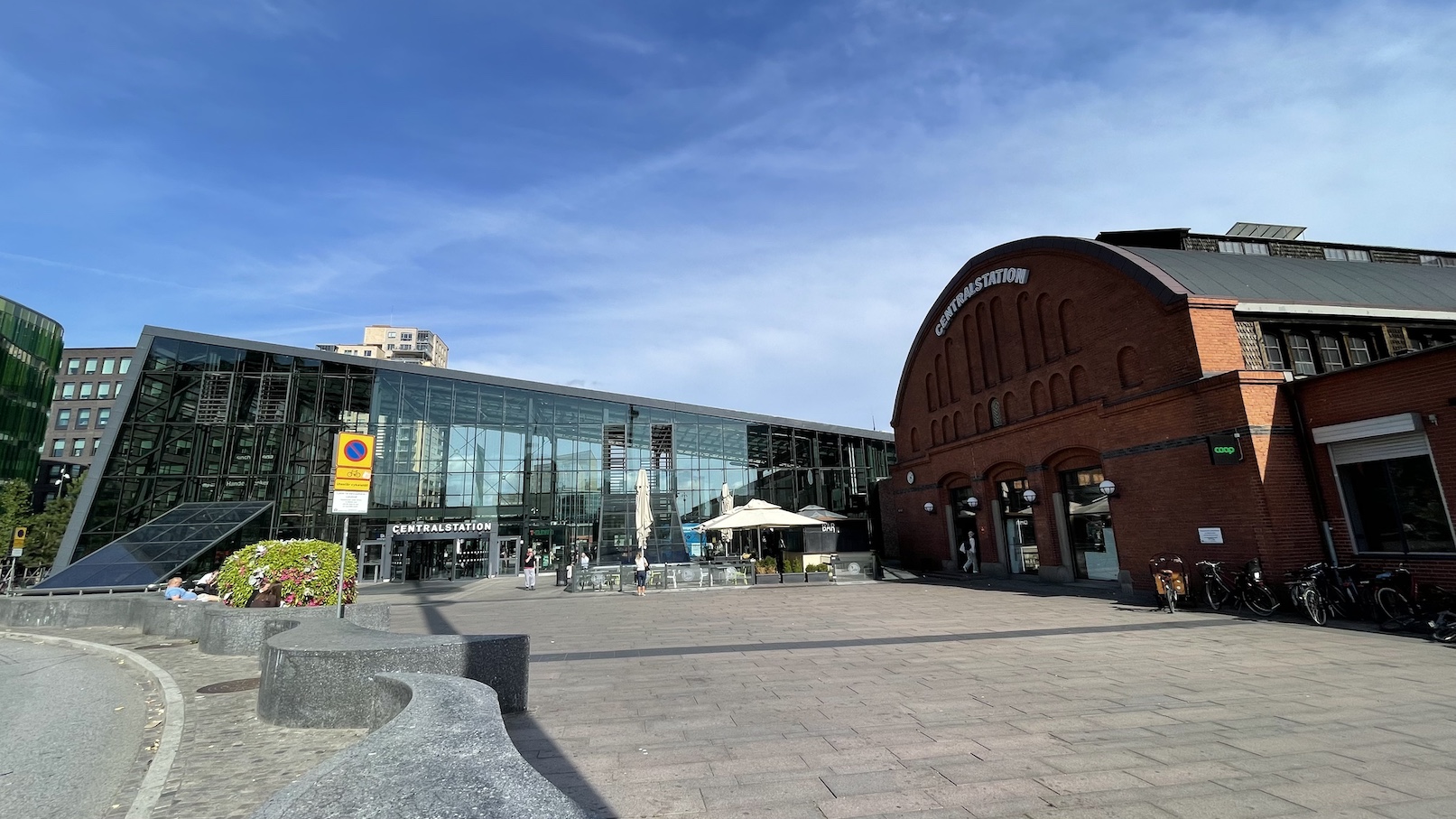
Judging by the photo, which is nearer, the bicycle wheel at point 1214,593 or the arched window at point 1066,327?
the bicycle wheel at point 1214,593

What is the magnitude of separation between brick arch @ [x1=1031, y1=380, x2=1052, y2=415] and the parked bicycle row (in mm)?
7200

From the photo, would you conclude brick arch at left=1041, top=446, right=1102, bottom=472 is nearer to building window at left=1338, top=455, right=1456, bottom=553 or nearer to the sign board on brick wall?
the sign board on brick wall

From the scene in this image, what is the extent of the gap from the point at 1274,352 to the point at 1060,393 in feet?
17.7

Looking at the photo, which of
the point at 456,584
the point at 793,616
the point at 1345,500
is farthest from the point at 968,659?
the point at 456,584

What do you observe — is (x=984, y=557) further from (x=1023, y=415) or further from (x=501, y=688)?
(x=501, y=688)

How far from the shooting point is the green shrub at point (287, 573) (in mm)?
11906

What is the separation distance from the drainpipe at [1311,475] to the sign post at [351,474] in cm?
1855

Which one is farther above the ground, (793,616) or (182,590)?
(182,590)

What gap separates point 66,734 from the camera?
268 inches

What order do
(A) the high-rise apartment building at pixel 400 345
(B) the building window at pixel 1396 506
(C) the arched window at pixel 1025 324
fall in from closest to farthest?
(B) the building window at pixel 1396 506
(C) the arched window at pixel 1025 324
(A) the high-rise apartment building at pixel 400 345

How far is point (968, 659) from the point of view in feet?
29.8

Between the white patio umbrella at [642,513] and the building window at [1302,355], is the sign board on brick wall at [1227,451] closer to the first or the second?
the building window at [1302,355]

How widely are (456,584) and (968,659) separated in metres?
27.0

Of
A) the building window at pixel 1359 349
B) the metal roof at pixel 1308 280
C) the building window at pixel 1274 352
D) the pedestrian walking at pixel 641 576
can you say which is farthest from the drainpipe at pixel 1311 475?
the pedestrian walking at pixel 641 576
